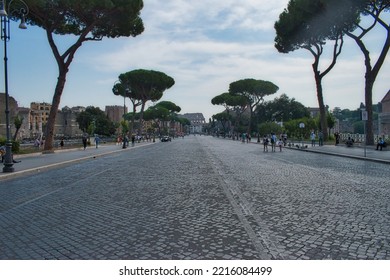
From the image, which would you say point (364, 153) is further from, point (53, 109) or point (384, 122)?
point (384, 122)

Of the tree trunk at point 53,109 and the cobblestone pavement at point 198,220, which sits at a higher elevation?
the tree trunk at point 53,109

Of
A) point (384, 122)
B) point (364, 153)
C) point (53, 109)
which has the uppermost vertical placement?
point (53, 109)

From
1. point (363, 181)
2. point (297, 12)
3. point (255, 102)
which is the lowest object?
point (363, 181)

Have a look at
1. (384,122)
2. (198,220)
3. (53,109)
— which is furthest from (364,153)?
(384,122)

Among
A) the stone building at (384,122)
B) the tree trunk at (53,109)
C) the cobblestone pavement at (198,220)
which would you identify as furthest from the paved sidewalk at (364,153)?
the stone building at (384,122)

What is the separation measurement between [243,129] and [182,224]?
103 metres

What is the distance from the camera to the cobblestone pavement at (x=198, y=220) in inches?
169

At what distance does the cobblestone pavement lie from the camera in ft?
14.1

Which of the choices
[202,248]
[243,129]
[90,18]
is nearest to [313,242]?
[202,248]

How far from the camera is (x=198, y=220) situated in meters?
5.85

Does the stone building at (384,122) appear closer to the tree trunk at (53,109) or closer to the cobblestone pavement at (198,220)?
the tree trunk at (53,109)

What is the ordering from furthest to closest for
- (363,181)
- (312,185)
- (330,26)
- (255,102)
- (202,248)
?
1. (255,102)
2. (330,26)
3. (363,181)
4. (312,185)
5. (202,248)
